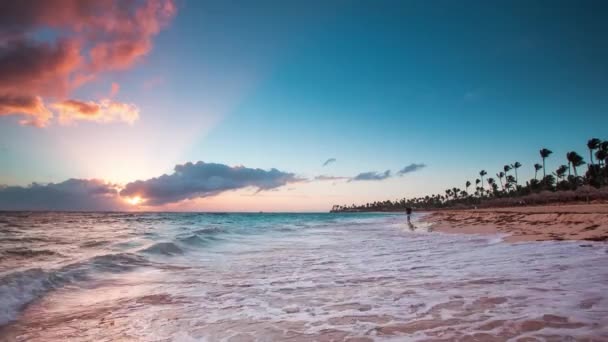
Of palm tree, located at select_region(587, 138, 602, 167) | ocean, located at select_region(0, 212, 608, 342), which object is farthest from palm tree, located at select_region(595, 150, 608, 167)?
ocean, located at select_region(0, 212, 608, 342)

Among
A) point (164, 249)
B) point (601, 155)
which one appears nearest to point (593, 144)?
point (601, 155)

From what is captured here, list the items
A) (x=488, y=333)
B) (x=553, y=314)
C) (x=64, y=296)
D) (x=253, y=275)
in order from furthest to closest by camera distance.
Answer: (x=253, y=275), (x=64, y=296), (x=553, y=314), (x=488, y=333)

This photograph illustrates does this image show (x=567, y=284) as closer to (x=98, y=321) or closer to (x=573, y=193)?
(x=98, y=321)

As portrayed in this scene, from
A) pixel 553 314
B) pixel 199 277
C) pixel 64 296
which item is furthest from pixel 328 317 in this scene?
pixel 64 296

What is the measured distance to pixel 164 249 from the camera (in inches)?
688

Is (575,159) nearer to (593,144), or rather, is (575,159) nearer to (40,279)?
(593,144)

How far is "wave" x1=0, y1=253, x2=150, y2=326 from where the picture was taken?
736cm

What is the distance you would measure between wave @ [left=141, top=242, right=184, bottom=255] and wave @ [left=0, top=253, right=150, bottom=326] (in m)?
3.00

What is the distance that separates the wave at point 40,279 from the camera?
7.36 meters

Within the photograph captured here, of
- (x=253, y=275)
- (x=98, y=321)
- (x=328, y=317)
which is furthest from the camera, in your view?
(x=253, y=275)

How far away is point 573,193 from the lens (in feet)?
208

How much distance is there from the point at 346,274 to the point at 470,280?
3.27m

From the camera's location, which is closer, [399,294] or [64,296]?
[399,294]

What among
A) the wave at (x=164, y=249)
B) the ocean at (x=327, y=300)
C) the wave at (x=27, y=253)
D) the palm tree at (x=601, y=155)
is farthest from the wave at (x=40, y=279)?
the palm tree at (x=601, y=155)
